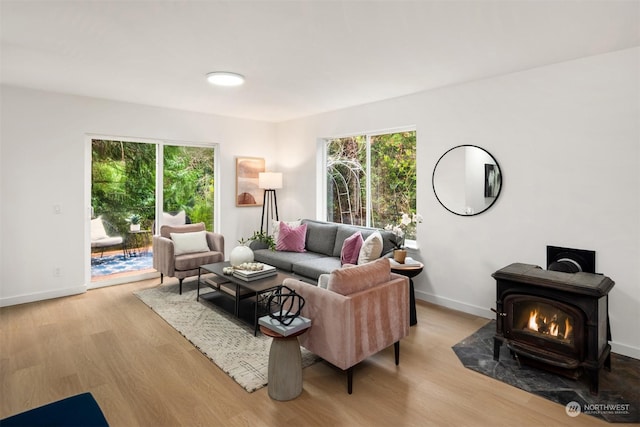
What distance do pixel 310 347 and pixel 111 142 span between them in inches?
162

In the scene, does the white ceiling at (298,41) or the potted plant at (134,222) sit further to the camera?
Result: the potted plant at (134,222)

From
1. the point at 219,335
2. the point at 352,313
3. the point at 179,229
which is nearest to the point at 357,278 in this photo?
the point at 352,313

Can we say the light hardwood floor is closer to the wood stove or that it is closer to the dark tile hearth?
the dark tile hearth

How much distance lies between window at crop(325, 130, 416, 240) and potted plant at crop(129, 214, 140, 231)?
2.85m

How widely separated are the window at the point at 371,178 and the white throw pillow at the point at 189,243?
6.58 feet

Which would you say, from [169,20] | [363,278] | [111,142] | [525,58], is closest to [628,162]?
[525,58]

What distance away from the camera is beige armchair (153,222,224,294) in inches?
177

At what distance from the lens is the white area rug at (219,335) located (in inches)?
107

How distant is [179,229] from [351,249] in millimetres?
2513

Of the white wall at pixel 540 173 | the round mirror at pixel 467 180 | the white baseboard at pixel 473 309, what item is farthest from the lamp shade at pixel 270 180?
the white baseboard at pixel 473 309

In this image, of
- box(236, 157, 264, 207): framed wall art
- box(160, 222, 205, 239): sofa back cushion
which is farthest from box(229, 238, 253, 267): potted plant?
box(236, 157, 264, 207): framed wall art

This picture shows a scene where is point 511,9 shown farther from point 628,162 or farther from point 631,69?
point 628,162

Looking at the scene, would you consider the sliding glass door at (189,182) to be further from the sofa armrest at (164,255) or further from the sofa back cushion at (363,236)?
the sofa back cushion at (363,236)

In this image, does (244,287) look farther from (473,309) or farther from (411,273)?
(473,309)
